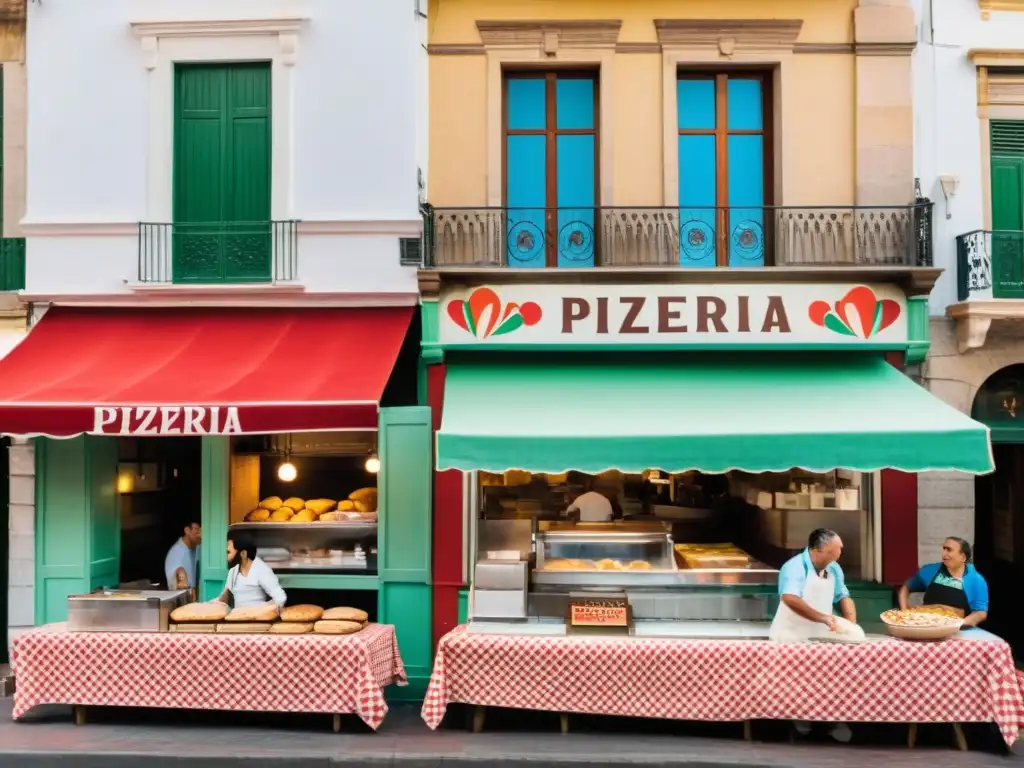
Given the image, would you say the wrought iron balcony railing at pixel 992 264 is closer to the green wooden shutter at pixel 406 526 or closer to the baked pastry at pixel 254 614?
the green wooden shutter at pixel 406 526

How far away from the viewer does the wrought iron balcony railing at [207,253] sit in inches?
396

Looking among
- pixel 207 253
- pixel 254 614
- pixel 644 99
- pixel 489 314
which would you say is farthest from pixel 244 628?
pixel 644 99

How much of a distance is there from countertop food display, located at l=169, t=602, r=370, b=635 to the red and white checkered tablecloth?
118 millimetres

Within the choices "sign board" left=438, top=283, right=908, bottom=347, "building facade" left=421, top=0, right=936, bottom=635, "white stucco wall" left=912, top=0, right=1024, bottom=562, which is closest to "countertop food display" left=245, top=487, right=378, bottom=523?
"building facade" left=421, top=0, right=936, bottom=635

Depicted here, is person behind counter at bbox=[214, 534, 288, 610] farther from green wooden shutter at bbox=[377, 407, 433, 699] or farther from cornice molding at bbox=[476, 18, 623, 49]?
cornice molding at bbox=[476, 18, 623, 49]

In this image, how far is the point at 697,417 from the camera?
27.7ft

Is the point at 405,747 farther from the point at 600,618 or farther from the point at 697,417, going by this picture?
the point at 697,417

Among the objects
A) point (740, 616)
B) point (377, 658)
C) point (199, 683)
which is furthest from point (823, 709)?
point (199, 683)

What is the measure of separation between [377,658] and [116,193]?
5.65m

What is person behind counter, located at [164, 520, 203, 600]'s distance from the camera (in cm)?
996

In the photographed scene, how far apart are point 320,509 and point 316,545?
390 millimetres

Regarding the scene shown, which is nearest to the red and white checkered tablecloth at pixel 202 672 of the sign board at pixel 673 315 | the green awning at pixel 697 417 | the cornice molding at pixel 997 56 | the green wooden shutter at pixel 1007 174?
the green awning at pixel 697 417

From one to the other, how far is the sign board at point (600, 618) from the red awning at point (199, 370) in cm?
244

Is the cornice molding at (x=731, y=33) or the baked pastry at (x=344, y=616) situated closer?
the baked pastry at (x=344, y=616)
